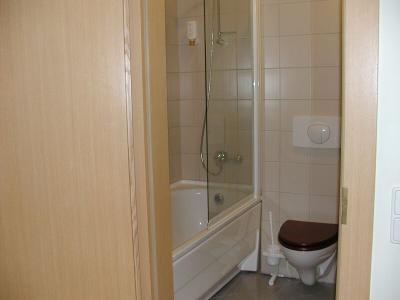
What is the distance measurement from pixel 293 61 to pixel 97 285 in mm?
2140

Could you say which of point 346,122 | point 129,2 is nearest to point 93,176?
point 129,2

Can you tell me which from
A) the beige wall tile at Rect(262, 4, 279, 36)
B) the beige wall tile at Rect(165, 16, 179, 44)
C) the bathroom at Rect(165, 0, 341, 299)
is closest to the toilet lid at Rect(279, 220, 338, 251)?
the bathroom at Rect(165, 0, 341, 299)

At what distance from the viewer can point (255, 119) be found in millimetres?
3033

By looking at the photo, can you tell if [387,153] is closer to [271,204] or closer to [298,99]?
[298,99]

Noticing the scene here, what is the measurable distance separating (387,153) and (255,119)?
204 centimetres

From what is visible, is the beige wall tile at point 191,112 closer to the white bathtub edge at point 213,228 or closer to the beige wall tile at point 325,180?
the white bathtub edge at point 213,228

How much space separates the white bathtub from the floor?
0.25 feet

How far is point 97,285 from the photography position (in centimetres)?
150

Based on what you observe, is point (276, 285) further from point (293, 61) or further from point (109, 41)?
point (109, 41)

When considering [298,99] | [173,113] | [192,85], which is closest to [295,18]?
[298,99]

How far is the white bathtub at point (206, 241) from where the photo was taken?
2.14m

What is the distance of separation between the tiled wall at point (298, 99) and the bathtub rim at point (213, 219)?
274 mm

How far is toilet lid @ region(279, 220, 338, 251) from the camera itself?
8.59 feet

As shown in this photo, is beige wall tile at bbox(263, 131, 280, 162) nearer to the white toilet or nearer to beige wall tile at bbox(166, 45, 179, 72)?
the white toilet
